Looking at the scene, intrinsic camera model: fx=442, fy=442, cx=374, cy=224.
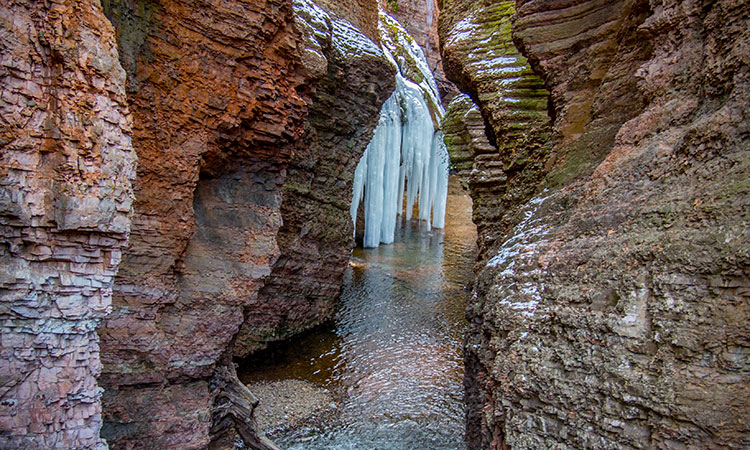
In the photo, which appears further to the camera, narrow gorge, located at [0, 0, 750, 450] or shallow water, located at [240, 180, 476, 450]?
shallow water, located at [240, 180, 476, 450]

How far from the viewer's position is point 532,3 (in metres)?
5.13

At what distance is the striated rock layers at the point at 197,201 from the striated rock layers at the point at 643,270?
265 centimetres

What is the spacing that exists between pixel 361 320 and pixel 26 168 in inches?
321

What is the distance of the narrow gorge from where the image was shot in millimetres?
2180

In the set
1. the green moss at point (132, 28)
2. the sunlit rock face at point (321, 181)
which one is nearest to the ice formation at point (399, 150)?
the sunlit rock face at point (321, 181)

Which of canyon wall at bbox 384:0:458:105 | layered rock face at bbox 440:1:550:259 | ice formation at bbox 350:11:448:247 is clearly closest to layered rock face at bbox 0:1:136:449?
layered rock face at bbox 440:1:550:259

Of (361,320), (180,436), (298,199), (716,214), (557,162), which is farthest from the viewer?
(361,320)

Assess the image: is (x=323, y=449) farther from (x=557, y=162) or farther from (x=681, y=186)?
(x=681, y=186)

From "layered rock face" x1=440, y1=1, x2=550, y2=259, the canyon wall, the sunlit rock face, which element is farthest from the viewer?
the canyon wall

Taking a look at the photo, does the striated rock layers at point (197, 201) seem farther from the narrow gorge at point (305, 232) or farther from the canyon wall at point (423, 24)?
the canyon wall at point (423, 24)

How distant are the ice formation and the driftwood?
32.1ft

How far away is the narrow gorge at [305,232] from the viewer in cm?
218

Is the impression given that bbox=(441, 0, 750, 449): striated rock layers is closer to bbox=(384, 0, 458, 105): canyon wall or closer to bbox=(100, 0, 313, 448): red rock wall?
bbox=(100, 0, 313, 448): red rock wall

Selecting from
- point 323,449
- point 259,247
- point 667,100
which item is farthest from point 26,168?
point 323,449
